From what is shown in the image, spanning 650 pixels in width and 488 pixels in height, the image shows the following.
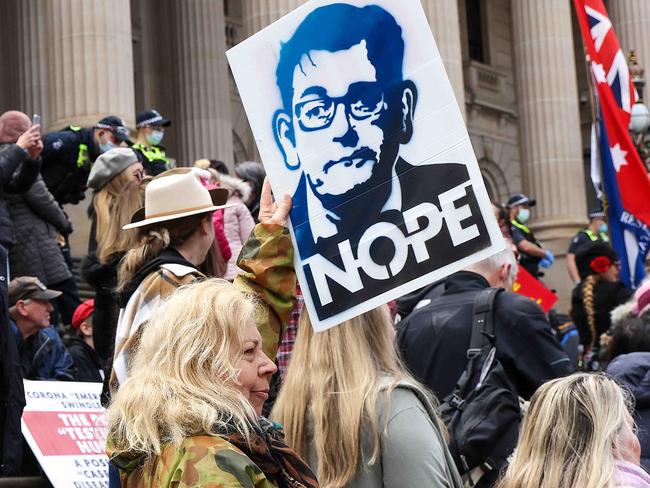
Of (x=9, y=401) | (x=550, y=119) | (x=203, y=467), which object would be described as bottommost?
(x=9, y=401)

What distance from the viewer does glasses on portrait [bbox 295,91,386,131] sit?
4664 millimetres

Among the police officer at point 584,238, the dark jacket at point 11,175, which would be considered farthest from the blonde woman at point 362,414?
the police officer at point 584,238

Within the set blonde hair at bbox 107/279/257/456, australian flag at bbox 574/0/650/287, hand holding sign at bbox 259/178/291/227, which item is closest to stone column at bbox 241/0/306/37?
australian flag at bbox 574/0/650/287

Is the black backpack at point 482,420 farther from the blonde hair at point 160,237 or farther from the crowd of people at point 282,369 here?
the blonde hair at point 160,237

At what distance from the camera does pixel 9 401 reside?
245 inches

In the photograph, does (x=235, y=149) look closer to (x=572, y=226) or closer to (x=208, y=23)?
(x=208, y=23)

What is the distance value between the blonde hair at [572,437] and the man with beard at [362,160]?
84 centimetres

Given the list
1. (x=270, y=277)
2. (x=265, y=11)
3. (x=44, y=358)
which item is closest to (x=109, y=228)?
(x=270, y=277)

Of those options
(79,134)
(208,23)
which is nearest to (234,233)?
(79,134)

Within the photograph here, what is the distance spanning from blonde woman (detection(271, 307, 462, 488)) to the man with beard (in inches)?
7.2

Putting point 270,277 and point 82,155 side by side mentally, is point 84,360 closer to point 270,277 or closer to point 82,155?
point 82,155

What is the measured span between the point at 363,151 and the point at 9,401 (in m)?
2.45

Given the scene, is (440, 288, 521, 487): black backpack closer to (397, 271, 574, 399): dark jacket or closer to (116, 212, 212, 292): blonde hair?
(397, 271, 574, 399): dark jacket

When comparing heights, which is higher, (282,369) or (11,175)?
(11,175)
